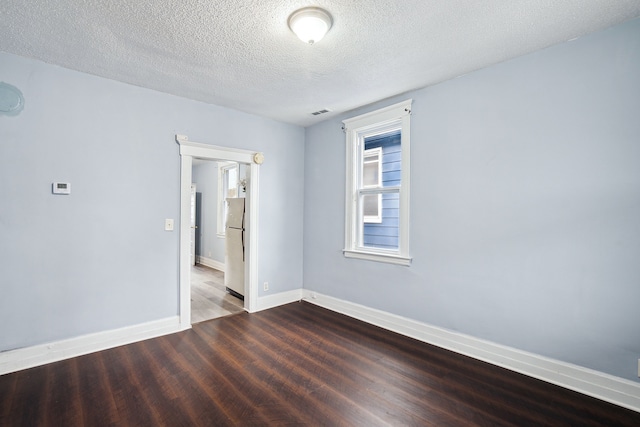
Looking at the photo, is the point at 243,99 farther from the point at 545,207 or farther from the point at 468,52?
the point at 545,207

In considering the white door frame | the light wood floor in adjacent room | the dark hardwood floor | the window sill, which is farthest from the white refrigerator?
the window sill

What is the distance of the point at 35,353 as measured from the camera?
96.1 inches

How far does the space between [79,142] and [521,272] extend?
13.6 ft

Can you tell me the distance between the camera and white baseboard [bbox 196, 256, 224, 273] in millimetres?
6590

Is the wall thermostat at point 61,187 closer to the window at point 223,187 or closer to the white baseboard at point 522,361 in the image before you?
the white baseboard at point 522,361

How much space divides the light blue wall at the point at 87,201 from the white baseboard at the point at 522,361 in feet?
8.44

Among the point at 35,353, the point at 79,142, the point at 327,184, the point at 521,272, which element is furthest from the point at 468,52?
the point at 35,353

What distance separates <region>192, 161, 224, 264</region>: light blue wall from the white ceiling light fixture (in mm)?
5272

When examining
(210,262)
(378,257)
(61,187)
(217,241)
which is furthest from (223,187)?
(378,257)

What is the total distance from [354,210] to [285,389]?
7.32ft

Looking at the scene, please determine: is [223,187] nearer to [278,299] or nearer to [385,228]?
[278,299]

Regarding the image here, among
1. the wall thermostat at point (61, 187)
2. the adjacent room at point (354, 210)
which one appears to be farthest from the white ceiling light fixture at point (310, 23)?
the wall thermostat at point (61, 187)

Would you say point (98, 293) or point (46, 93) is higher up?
point (46, 93)

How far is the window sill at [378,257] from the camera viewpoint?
124 inches
